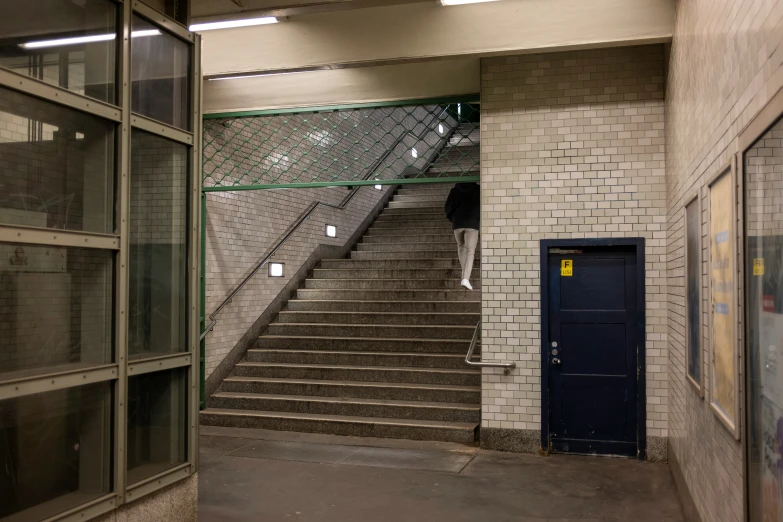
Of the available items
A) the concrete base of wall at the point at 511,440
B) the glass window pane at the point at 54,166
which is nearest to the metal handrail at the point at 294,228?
the concrete base of wall at the point at 511,440

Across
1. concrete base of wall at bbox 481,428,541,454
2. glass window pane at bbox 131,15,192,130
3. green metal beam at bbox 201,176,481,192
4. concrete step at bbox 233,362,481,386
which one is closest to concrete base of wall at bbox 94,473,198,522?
glass window pane at bbox 131,15,192,130

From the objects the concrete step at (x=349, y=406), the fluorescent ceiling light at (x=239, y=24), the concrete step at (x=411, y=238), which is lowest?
the concrete step at (x=349, y=406)

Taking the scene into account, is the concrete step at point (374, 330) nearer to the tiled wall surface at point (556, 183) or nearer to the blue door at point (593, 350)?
the tiled wall surface at point (556, 183)

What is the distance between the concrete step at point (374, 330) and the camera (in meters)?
9.17

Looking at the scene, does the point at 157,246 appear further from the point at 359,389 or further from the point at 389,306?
the point at 389,306

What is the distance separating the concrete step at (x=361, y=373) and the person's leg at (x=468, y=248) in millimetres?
1492

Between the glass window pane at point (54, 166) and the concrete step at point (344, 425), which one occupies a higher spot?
the glass window pane at point (54, 166)

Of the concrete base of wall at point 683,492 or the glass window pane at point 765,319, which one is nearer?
the glass window pane at point 765,319

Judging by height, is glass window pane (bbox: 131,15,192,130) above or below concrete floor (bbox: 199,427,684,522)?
above

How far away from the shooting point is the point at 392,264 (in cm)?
1117

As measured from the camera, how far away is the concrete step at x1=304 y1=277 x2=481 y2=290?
10.3 metres

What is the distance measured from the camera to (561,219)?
7066 millimetres

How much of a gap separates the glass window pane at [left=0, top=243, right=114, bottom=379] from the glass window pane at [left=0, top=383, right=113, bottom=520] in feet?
0.55

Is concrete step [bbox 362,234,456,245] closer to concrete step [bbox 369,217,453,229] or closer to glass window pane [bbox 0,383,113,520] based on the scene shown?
concrete step [bbox 369,217,453,229]
